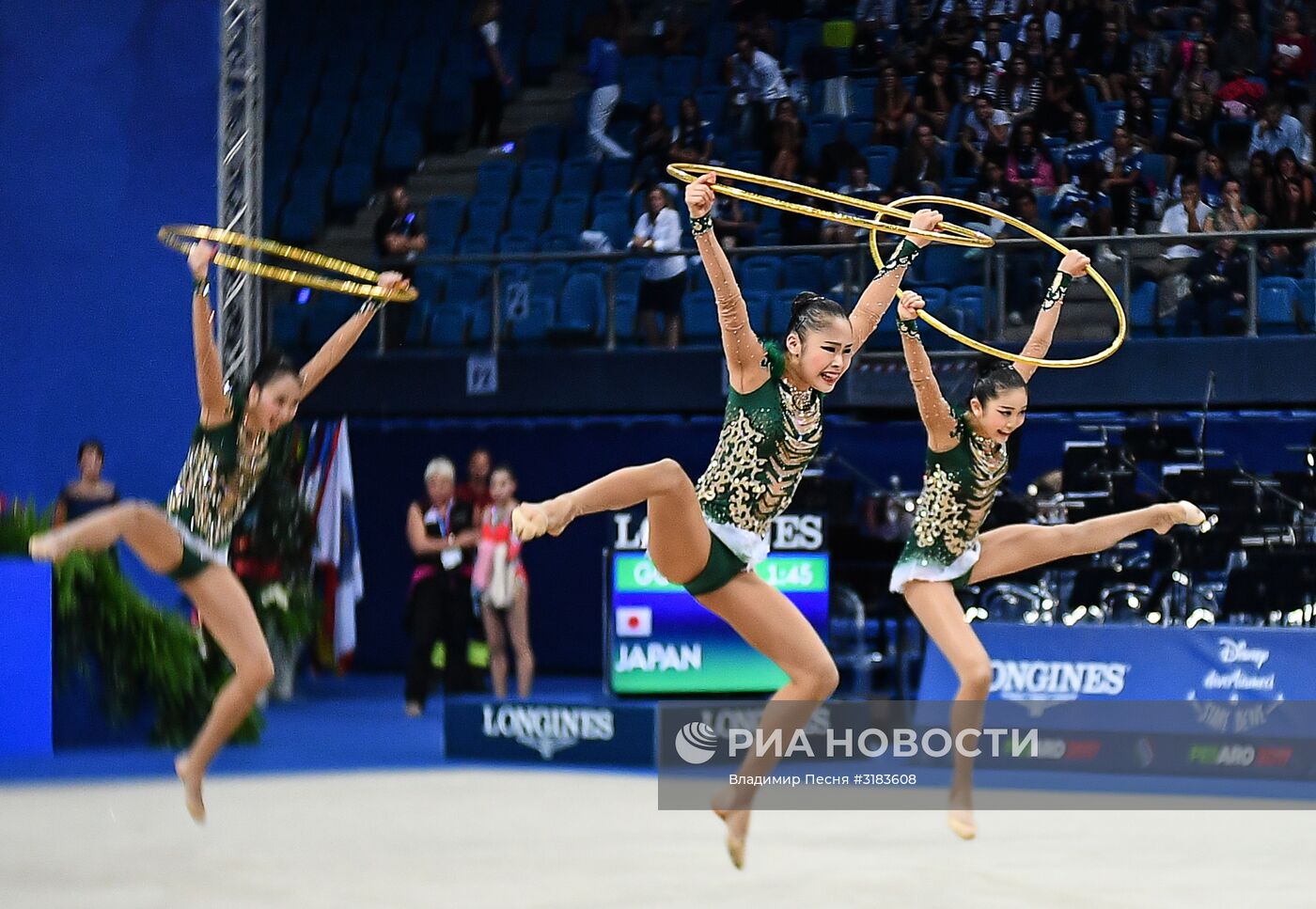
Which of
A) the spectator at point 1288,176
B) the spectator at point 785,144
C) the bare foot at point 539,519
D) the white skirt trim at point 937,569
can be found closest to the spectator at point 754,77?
the spectator at point 785,144

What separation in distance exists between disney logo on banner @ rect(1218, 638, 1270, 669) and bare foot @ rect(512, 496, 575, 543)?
18.2 ft

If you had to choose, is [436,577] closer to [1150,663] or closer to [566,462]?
[566,462]

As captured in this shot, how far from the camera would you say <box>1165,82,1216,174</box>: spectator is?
13.8 m

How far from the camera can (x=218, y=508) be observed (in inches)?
291

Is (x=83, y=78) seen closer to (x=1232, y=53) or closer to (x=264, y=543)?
(x=264, y=543)

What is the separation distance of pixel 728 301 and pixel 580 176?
1000 cm

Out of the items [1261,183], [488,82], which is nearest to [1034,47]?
[1261,183]

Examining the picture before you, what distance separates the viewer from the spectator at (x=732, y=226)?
13.8 metres

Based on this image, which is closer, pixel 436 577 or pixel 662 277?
pixel 436 577

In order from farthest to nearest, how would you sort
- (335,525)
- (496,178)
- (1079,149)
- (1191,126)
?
1. (496,178)
2. (1191,126)
3. (1079,149)
4. (335,525)

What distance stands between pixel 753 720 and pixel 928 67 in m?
7.22

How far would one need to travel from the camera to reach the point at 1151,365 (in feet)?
40.9

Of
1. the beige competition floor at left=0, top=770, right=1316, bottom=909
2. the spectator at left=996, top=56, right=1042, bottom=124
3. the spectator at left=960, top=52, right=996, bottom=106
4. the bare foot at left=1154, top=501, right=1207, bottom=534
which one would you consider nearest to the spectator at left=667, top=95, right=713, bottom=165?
the spectator at left=960, top=52, right=996, bottom=106

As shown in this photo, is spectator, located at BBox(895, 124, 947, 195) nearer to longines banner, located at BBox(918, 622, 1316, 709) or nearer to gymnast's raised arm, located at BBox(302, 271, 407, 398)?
longines banner, located at BBox(918, 622, 1316, 709)
